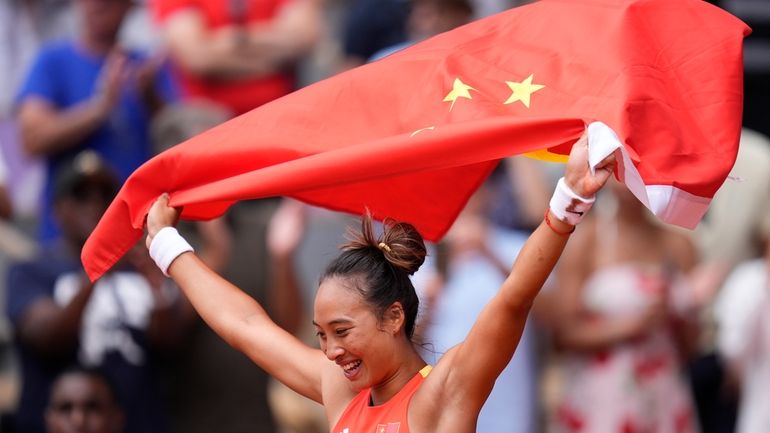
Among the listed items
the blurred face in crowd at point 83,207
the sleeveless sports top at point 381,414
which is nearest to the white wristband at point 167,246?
the sleeveless sports top at point 381,414

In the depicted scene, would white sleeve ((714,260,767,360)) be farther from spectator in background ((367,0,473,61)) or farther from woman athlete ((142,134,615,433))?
woman athlete ((142,134,615,433))

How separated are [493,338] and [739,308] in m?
3.71

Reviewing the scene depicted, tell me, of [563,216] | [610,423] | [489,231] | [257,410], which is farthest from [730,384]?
[563,216]

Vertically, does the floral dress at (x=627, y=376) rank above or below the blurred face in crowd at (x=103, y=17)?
below

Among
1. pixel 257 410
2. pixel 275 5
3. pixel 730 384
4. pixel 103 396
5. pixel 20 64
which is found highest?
pixel 20 64

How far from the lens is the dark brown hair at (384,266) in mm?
4609

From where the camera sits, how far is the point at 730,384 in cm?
783

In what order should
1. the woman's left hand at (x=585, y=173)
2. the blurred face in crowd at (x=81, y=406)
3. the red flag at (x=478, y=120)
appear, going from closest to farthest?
the woman's left hand at (x=585, y=173) < the red flag at (x=478, y=120) < the blurred face in crowd at (x=81, y=406)

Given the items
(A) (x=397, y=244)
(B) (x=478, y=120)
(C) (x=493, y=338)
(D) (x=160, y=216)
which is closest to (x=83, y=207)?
(D) (x=160, y=216)

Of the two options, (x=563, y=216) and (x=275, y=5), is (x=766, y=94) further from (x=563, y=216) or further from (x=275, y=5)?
(x=563, y=216)

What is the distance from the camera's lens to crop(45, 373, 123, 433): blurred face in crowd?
278 inches

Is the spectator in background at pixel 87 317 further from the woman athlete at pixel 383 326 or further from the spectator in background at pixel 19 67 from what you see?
the woman athlete at pixel 383 326

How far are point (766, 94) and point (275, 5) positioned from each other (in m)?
3.08

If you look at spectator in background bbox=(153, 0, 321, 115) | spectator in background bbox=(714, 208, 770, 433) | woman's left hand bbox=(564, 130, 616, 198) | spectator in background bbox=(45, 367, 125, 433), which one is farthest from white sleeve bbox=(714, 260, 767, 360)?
woman's left hand bbox=(564, 130, 616, 198)
